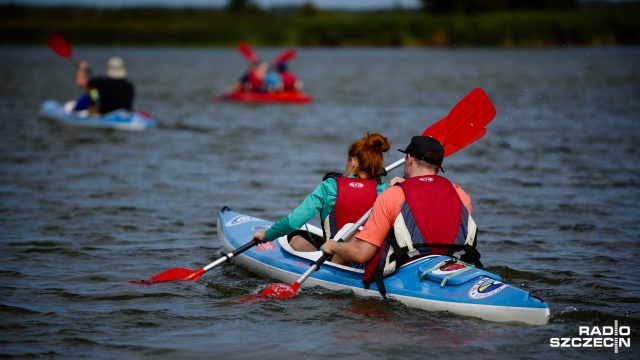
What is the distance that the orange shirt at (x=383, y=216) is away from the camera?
6527 millimetres

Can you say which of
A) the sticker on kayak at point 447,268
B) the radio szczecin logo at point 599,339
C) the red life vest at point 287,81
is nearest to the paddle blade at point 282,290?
the sticker on kayak at point 447,268

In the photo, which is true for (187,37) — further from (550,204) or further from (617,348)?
(617,348)

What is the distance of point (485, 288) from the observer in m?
6.32

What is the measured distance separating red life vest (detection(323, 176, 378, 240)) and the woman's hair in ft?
0.33

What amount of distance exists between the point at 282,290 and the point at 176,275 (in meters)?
1.07

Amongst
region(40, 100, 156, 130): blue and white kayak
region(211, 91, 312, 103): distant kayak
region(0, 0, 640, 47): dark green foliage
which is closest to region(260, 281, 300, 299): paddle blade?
region(40, 100, 156, 130): blue and white kayak

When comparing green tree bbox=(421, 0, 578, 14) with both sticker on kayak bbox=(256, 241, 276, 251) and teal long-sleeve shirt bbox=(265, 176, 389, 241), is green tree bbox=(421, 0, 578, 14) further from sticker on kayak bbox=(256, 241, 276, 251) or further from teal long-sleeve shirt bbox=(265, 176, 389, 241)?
teal long-sleeve shirt bbox=(265, 176, 389, 241)

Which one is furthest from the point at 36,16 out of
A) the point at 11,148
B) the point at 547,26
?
the point at 11,148

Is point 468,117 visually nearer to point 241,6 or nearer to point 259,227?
point 259,227

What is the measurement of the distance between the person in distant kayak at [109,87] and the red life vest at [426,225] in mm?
11809

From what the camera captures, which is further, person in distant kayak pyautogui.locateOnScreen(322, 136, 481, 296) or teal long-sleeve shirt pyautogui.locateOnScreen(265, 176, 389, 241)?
teal long-sleeve shirt pyautogui.locateOnScreen(265, 176, 389, 241)

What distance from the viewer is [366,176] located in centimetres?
704

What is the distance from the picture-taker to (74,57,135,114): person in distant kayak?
1747 cm

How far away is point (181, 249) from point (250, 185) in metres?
3.77
